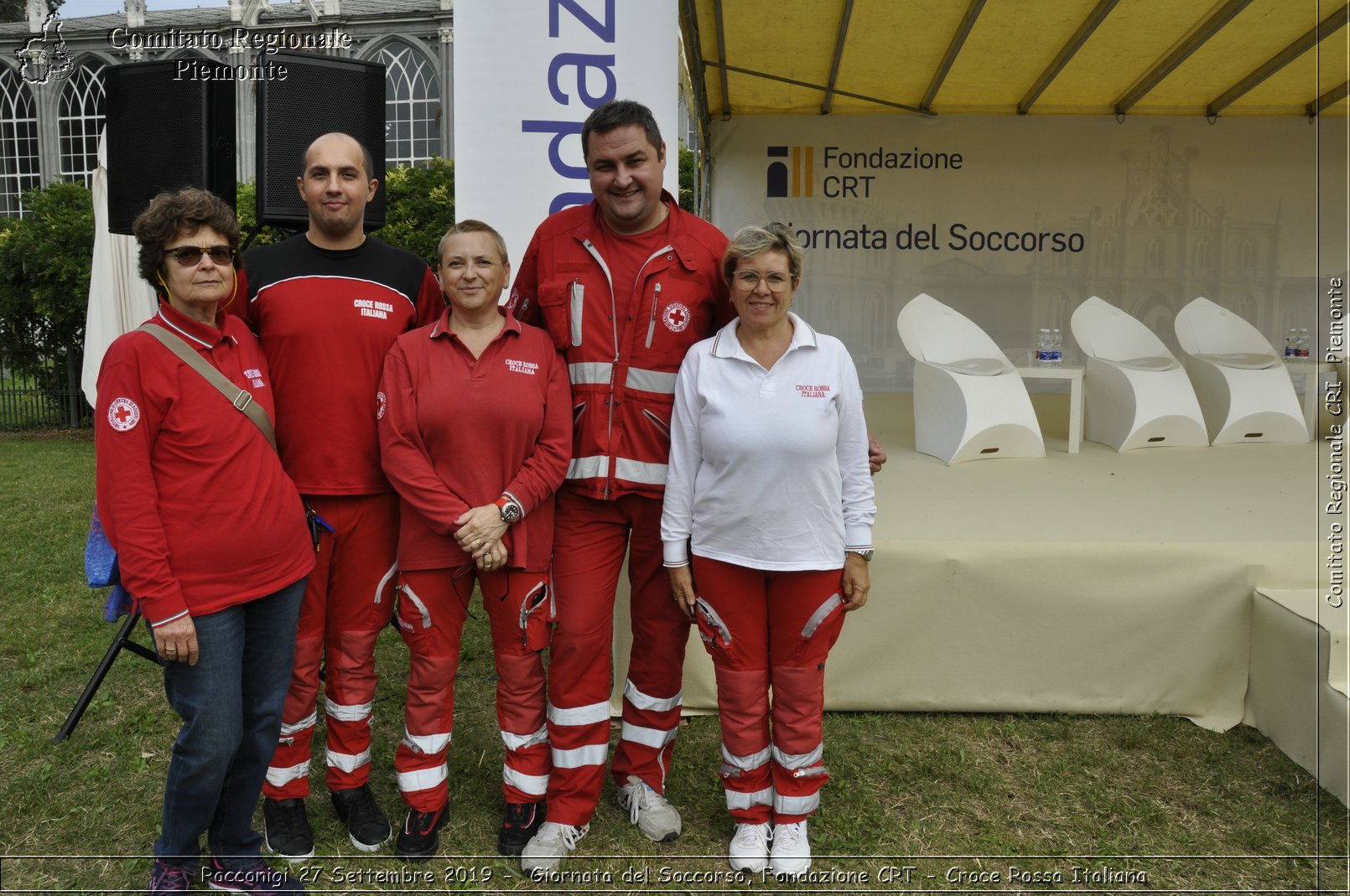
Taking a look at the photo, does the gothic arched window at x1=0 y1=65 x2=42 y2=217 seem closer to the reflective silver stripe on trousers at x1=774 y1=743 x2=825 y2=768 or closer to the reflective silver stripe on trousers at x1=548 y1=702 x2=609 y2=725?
the reflective silver stripe on trousers at x1=548 y1=702 x2=609 y2=725

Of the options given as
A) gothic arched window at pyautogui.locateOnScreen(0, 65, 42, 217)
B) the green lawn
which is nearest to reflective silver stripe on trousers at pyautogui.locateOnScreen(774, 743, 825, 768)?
the green lawn

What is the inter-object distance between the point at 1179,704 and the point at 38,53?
108 feet

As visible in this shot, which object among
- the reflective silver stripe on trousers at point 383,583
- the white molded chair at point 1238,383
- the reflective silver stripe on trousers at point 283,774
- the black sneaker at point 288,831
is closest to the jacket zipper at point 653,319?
the reflective silver stripe on trousers at point 383,583

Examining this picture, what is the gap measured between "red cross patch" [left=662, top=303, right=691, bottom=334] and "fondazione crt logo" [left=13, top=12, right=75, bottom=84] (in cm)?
2915

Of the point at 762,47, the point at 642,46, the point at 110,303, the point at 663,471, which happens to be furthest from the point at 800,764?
the point at 762,47

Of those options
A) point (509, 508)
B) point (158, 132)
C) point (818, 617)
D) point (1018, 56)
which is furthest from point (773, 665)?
point (1018, 56)

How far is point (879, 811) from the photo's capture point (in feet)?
9.18

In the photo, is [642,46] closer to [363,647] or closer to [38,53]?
[363,647]

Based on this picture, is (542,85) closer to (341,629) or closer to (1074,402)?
(341,629)

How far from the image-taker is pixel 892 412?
672 cm

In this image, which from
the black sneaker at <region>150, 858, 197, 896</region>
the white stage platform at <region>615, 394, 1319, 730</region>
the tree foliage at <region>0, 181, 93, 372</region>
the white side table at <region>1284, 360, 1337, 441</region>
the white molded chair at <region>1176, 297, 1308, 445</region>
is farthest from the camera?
the tree foliage at <region>0, 181, 93, 372</region>

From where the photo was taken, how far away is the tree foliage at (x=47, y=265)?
11.6 meters

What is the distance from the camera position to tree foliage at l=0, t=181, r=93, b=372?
11.6 m

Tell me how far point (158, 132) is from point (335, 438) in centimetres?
197
